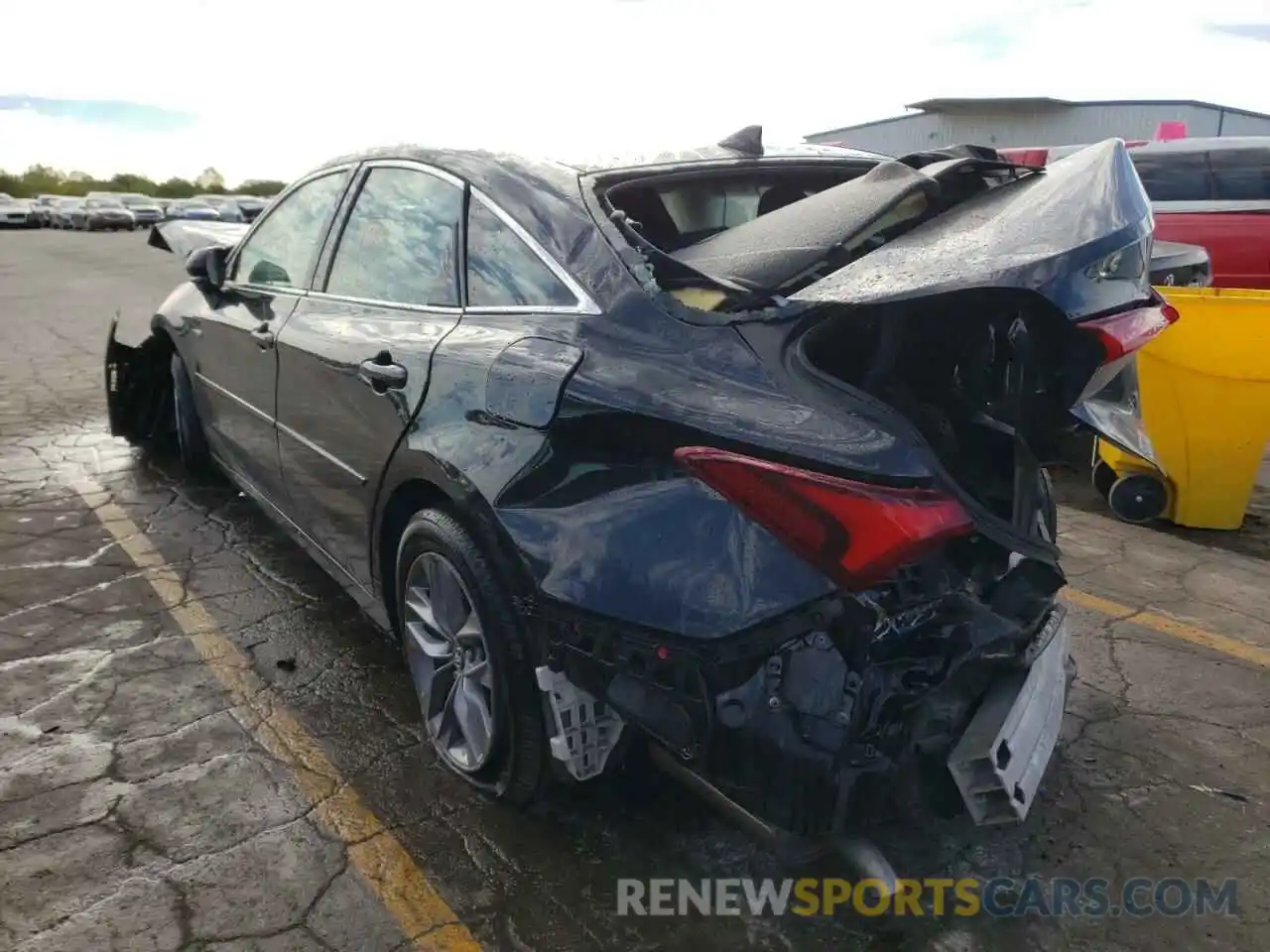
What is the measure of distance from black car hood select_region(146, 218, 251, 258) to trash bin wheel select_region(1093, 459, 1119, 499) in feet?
14.8

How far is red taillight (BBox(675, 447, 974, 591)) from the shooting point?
1859mm

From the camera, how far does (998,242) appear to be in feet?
6.82

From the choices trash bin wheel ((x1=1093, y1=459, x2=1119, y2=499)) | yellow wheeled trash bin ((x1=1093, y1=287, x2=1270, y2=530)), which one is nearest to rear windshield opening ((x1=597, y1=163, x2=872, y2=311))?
yellow wheeled trash bin ((x1=1093, y1=287, x2=1270, y2=530))

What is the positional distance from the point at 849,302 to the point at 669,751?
1013mm

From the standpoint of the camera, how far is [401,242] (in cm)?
309

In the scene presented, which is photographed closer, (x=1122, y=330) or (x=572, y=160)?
(x=1122, y=330)

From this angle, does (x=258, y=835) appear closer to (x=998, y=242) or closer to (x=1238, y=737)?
(x=998, y=242)

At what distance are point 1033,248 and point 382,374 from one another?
168cm

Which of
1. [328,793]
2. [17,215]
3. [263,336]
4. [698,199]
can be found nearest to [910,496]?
[698,199]

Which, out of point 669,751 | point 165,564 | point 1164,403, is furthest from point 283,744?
point 1164,403

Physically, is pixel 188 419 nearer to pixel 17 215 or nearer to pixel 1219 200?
pixel 1219 200

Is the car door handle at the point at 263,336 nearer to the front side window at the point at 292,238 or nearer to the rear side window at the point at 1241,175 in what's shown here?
the front side window at the point at 292,238

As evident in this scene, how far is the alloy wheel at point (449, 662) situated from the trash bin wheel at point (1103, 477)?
3.77m

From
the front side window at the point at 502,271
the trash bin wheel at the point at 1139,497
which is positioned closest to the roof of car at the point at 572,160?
the front side window at the point at 502,271
